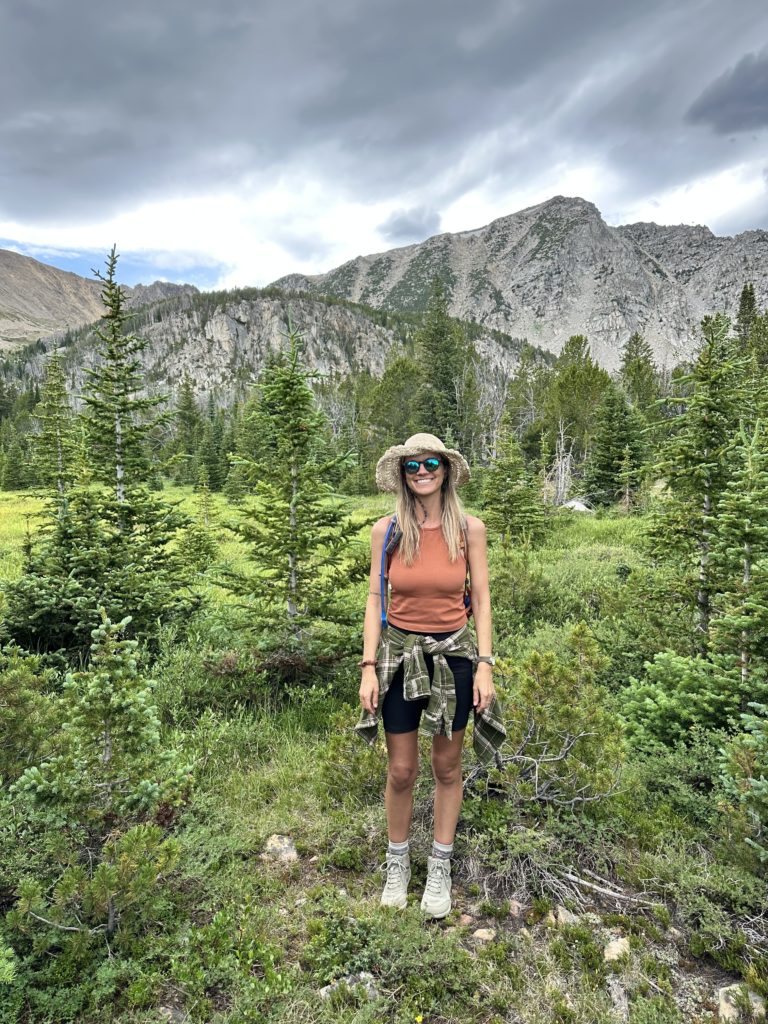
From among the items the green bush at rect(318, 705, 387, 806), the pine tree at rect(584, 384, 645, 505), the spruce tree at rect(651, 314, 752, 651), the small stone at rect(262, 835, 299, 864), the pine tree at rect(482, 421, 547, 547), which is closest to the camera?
the small stone at rect(262, 835, 299, 864)

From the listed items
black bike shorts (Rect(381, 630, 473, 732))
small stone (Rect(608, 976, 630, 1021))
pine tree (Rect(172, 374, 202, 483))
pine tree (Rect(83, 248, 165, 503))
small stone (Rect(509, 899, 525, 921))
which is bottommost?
small stone (Rect(509, 899, 525, 921))

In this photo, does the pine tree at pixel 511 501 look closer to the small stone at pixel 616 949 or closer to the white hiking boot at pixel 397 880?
the white hiking boot at pixel 397 880

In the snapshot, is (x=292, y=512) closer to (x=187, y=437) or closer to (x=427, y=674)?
(x=427, y=674)

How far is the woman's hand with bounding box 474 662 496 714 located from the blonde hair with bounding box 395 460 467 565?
707mm

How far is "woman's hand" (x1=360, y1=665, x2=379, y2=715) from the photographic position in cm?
306

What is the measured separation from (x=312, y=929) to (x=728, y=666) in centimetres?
423

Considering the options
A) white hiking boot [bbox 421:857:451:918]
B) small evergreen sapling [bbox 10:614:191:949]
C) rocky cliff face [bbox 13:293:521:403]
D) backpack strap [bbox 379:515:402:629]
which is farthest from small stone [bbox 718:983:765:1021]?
rocky cliff face [bbox 13:293:521:403]

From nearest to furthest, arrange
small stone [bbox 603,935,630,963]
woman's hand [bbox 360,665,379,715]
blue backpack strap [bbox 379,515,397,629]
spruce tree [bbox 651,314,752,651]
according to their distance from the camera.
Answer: small stone [bbox 603,935,630,963], woman's hand [bbox 360,665,379,715], blue backpack strap [bbox 379,515,397,629], spruce tree [bbox 651,314,752,651]

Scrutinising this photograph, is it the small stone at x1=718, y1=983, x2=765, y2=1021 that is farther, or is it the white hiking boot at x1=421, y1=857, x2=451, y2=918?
the white hiking boot at x1=421, y1=857, x2=451, y2=918

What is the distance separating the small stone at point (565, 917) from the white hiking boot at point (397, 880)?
3.07 feet

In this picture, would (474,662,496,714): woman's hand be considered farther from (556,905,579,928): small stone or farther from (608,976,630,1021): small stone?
(608,976,630,1021): small stone

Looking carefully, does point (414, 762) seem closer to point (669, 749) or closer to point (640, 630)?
point (669, 749)

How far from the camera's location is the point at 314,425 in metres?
6.20

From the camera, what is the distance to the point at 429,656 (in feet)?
10.0
